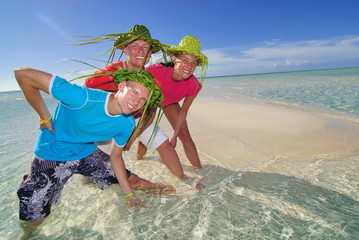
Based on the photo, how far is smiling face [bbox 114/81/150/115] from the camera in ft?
5.74

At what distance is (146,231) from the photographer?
80.6 inches

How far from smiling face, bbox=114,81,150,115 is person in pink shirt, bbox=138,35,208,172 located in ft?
1.49

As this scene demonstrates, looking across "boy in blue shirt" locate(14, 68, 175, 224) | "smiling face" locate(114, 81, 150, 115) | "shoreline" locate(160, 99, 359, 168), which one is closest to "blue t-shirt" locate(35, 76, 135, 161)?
"boy in blue shirt" locate(14, 68, 175, 224)

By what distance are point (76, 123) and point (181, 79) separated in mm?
1431

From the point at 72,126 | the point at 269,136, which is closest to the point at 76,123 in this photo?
the point at 72,126

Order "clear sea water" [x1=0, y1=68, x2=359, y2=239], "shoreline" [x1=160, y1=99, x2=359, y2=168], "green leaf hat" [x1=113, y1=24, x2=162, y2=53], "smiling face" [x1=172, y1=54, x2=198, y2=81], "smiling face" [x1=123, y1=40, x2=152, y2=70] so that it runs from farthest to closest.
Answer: "shoreline" [x1=160, y1=99, x2=359, y2=168] → "smiling face" [x1=172, y1=54, x2=198, y2=81] → "smiling face" [x1=123, y1=40, x2=152, y2=70] → "green leaf hat" [x1=113, y1=24, x2=162, y2=53] → "clear sea water" [x1=0, y1=68, x2=359, y2=239]

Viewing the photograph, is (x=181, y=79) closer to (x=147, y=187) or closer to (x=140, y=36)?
(x=140, y=36)

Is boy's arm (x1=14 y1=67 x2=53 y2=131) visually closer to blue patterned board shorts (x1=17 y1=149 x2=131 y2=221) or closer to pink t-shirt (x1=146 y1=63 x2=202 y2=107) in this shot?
blue patterned board shorts (x1=17 y1=149 x2=131 y2=221)

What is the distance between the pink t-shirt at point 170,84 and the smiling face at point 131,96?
3.43 feet

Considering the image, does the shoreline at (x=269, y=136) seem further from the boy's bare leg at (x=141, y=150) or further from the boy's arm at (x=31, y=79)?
the boy's arm at (x=31, y=79)

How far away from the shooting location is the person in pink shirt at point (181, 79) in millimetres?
2551

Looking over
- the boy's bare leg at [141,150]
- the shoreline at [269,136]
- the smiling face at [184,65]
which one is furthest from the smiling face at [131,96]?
the shoreline at [269,136]

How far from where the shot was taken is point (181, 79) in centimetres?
287

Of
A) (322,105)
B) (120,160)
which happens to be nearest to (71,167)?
(120,160)
